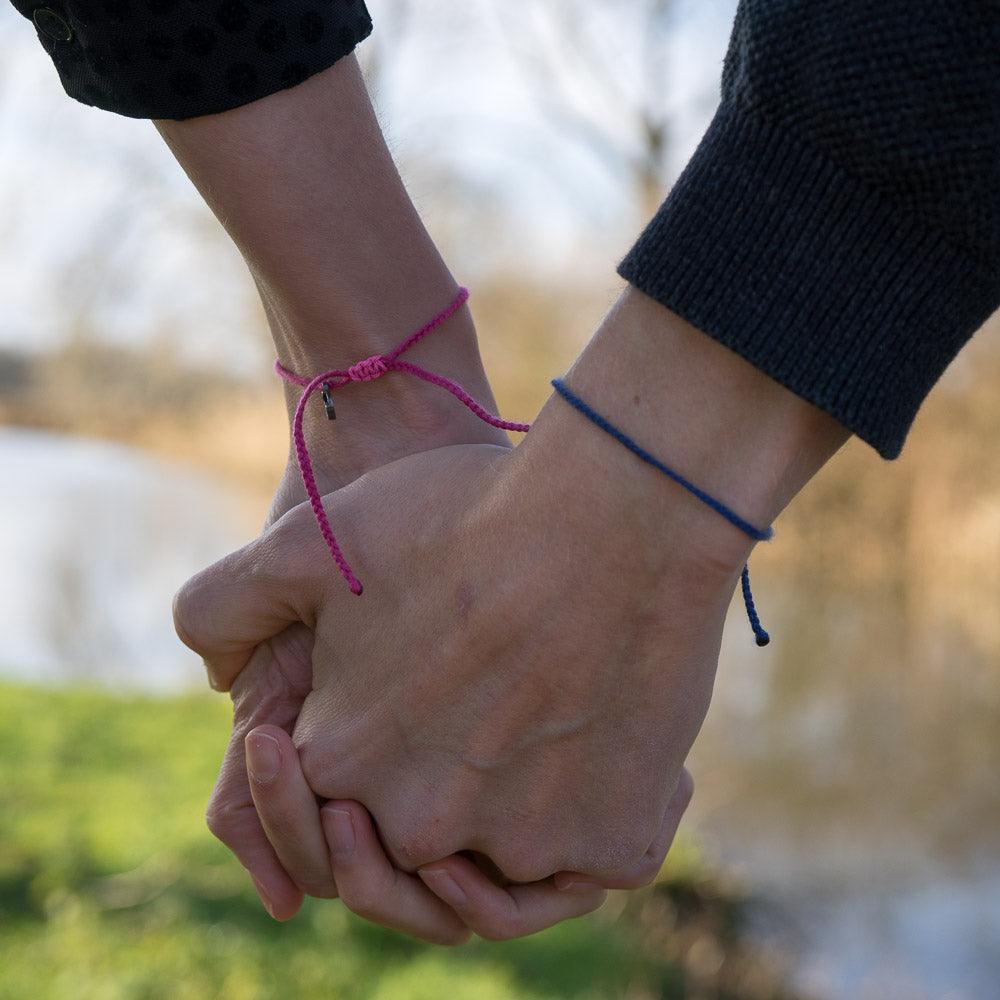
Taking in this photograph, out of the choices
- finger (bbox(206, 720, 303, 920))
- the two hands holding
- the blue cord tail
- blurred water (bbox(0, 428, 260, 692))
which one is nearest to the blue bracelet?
the two hands holding

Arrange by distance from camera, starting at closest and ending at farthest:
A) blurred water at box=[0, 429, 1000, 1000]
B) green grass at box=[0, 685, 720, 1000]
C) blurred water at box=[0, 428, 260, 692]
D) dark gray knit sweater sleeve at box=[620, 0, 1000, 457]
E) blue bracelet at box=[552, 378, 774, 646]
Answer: dark gray knit sweater sleeve at box=[620, 0, 1000, 457] < blue bracelet at box=[552, 378, 774, 646] < green grass at box=[0, 685, 720, 1000] < blurred water at box=[0, 429, 1000, 1000] < blurred water at box=[0, 428, 260, 692]

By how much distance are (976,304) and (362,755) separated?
2.14 ft

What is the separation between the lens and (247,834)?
113 cm

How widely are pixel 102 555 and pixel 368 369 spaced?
1061 cm

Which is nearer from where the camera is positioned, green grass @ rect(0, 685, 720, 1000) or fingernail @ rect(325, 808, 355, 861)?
fingernail @ rect(325, 808, 355, 861)

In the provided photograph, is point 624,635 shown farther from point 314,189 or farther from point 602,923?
point 602,923

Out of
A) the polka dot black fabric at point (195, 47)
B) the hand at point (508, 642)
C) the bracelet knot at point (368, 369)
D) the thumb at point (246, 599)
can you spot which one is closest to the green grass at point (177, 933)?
the thumb at point (246, 599)

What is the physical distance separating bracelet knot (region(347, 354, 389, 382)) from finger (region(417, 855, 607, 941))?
0.49m

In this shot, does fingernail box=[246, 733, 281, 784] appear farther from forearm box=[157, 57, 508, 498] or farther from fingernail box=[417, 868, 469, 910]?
forearm box=[157, 57, 508, 498]

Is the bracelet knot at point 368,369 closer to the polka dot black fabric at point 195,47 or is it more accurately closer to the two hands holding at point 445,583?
the two hands holding at point 445,583

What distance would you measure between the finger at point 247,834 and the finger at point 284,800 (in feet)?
0.22

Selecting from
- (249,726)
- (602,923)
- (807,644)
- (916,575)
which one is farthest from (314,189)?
(916,575)

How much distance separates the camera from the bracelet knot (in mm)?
1102

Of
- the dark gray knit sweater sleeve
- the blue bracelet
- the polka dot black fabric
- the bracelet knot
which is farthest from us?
the bracelet knot
